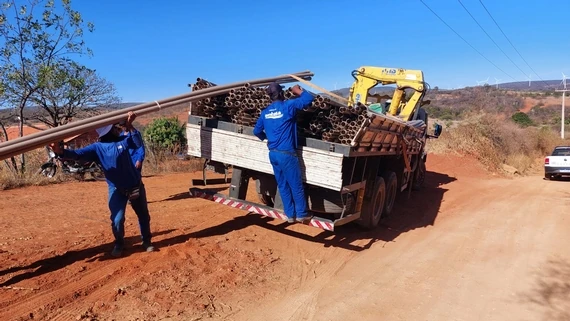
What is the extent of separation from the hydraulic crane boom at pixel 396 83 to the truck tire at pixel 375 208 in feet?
10.2

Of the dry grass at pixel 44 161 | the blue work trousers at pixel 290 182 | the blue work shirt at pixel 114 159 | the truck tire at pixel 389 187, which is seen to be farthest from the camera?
the dry grass at pixel 44 161

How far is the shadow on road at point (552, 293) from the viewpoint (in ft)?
15.4

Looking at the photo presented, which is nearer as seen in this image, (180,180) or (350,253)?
A: (350,253)

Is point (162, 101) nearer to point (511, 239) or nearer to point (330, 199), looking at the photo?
point (330, 199)

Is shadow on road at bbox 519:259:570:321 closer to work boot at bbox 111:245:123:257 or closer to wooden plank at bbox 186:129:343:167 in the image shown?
wooden plank at bbox 186:129:343:167

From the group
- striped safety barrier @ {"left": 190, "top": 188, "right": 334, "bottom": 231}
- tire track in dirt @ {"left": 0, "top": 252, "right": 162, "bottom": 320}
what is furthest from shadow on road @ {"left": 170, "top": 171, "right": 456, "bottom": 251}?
tire track in dirt @ {"left": 0, "top": 252, "right": 162, "bottom": 320}

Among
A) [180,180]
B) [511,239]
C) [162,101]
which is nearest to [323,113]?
[162,101]

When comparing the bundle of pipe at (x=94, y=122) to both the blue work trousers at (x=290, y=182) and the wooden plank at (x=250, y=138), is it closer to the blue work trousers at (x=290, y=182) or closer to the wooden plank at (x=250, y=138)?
the wooden plank at (x=250, y=138)

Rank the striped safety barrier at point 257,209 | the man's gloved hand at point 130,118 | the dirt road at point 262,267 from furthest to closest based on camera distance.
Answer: the striped safety barrier at point 257,209 < the man's gloved hand at point 130,118 < the dirt road at point 262,267

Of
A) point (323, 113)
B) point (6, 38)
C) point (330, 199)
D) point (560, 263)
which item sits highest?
point (6, 38)

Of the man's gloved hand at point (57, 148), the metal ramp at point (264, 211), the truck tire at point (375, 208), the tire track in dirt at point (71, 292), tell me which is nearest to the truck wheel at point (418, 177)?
the truck tire at point (375, 208)

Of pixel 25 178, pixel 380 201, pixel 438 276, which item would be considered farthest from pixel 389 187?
pixel 25 178

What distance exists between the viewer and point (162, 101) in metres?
5.68

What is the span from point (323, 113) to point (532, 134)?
28009 millimetres
